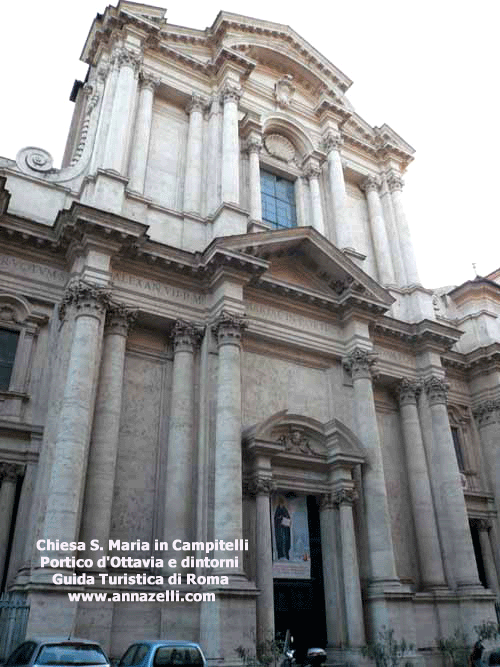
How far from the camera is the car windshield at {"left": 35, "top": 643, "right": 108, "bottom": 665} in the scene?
26.4 feet

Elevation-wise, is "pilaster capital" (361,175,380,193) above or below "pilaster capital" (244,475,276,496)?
above

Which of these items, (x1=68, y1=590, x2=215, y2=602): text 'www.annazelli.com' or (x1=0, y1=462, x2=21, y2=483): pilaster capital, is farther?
(x1=0, y1=462, x2=21, y2=483): pilaster capital

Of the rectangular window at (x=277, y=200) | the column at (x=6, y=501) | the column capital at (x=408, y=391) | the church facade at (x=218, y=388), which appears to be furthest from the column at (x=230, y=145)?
the column at (x=6, y=501)

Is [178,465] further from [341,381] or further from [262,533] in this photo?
[341,381]

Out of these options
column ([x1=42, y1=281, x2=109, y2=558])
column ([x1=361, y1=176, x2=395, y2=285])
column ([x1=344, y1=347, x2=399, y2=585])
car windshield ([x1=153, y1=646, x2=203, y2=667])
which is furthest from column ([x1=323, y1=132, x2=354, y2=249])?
car windshield ([x1=153, y1=646, x2=203, y2=667])

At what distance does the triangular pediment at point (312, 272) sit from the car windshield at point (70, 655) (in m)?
10.4

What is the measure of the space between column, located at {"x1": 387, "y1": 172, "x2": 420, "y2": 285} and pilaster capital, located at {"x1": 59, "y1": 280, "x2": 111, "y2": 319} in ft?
Answer: 39.1

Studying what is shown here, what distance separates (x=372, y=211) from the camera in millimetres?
23094

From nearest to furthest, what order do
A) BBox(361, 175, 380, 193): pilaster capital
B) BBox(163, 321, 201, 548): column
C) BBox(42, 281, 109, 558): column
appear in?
BBox(42, 281, 109, 558): column, BBox(163, 321, 201, 548): column, BBox(361, 175, 380, 193): pilaster capital

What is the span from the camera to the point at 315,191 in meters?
21.4

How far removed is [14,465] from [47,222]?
648cm

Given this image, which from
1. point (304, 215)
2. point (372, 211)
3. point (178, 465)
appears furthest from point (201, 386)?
point (372, 211)

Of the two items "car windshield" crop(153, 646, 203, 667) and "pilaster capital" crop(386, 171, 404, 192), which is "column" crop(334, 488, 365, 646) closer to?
"car windshield" crop(153, 646, 203, 667)

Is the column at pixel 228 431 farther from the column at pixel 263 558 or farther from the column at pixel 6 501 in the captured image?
the column at pixel 6 501
